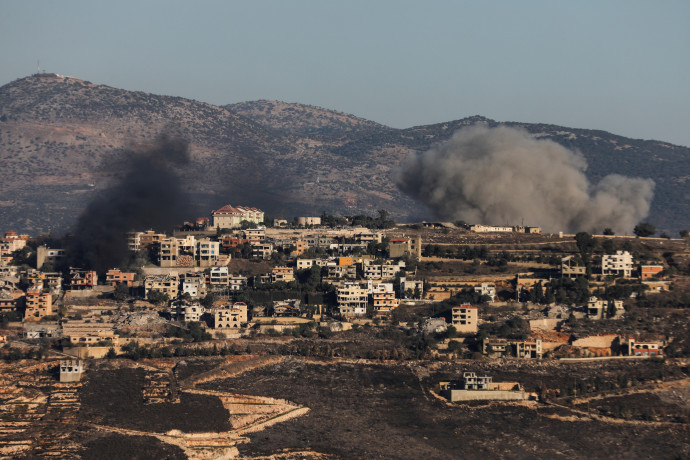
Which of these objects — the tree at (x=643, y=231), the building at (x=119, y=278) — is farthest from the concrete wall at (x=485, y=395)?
the tree at (x=643, y=231)

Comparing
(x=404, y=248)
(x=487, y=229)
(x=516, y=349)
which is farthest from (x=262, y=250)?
(x=516, y=349)

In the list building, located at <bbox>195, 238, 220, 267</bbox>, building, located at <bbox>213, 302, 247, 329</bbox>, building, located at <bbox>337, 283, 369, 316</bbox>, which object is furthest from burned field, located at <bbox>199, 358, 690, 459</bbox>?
building, located at <bbox>195, 238, 220, 267</bbox>

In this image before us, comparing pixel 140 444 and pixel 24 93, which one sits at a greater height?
pixel 24 93

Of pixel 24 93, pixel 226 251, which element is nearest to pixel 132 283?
pixel 226 251

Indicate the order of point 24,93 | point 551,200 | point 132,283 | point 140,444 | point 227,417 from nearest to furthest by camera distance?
point 140,444
point 227,417
point 132,283
point 551,200
point 24,93

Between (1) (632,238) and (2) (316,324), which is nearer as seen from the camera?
(2) (316,324)

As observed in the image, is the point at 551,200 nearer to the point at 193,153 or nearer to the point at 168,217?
the point at 168,217

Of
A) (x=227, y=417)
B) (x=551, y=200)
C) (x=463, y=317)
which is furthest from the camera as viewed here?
(x=551, y=200)

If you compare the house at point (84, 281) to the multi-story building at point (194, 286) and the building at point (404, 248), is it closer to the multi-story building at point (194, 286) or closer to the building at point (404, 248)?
the multi-story building at point (194, 286)

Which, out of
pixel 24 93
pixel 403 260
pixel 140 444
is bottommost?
pixel 140 444
